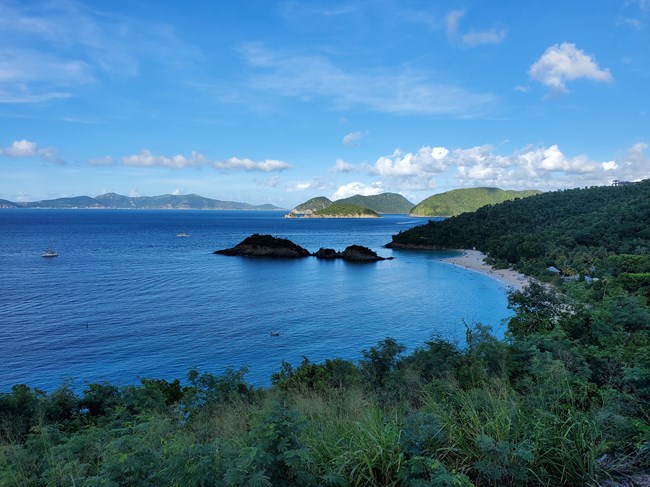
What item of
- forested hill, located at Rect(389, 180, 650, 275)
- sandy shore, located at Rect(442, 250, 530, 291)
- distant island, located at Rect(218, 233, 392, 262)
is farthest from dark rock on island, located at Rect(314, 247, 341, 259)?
forested hill, located at Rect(389, 180, 650, 275)

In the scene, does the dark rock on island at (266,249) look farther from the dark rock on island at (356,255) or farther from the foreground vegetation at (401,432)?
the foreground vegetation at (401,432)

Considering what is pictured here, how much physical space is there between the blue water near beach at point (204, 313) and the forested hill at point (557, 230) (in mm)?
11971

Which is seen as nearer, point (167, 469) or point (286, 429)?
point (167, 469)

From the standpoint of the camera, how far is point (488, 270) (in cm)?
6328

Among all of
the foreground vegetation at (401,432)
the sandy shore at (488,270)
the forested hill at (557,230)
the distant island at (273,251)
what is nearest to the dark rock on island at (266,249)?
the distant island at (273,251)

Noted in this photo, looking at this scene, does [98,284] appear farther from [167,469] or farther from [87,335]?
[167,469]

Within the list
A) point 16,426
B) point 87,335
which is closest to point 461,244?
point 87,335

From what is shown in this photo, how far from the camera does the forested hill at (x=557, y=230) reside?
5731 centimetres

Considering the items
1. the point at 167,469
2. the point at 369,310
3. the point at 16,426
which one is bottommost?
the point at 369,310

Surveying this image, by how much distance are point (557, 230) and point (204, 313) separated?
7136cm

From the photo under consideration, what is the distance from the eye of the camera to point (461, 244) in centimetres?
9531

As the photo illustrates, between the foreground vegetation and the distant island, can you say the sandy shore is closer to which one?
the distant island

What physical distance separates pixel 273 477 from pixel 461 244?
98.5 metres

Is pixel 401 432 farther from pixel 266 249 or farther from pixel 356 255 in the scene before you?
pixel 266 249
